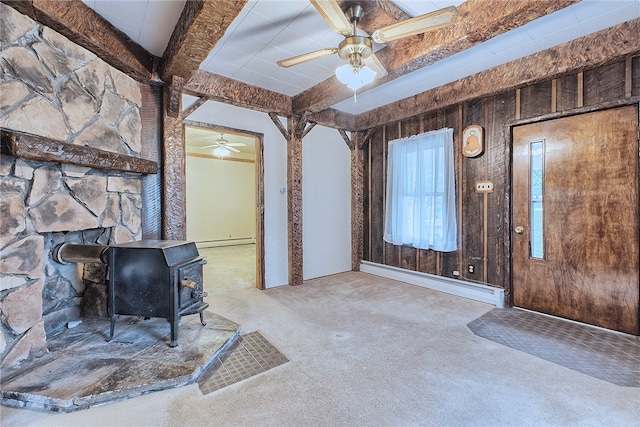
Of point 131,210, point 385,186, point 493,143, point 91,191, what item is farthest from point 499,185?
point 91,191

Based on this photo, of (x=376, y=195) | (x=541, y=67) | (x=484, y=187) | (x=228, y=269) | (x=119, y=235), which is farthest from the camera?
(x=228, y=269)

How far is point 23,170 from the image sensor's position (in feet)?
6.27

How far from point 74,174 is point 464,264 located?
4.09 m

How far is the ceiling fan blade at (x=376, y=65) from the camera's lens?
7.67ft

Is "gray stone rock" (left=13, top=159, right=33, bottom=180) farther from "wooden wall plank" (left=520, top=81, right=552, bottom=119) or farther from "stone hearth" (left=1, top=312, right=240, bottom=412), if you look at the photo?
"wooden wall plank" (left=520, top=81, right=552, bottom=119)

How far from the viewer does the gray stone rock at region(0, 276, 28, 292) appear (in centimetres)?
179

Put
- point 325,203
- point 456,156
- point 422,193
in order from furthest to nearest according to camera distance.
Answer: point 325,203
point 422,193
point 456,156

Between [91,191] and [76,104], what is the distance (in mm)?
671

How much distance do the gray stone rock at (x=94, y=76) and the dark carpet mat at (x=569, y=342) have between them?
3838mm

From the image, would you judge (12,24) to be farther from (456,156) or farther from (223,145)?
(223,145)

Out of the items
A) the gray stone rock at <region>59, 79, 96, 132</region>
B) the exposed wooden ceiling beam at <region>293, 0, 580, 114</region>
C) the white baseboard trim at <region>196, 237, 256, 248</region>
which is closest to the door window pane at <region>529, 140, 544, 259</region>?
the exposed wooden ceiling beam at <region>293, 0, 580, 114</region>

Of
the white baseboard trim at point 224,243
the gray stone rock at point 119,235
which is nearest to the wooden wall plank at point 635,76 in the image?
the gray stone rock at point 119,235

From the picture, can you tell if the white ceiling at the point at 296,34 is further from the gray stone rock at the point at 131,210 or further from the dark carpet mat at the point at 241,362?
the dark carpet mat at the point at 241,362

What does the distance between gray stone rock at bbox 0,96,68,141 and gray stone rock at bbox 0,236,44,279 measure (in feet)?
2.34
